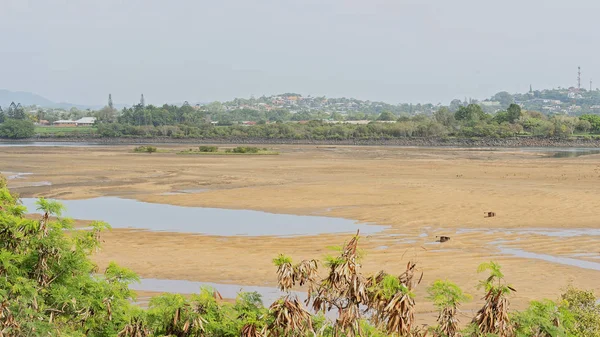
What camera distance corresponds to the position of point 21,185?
152 feet

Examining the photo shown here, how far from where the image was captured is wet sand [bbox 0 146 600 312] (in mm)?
21844

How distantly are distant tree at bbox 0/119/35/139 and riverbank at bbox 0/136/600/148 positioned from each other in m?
2.99

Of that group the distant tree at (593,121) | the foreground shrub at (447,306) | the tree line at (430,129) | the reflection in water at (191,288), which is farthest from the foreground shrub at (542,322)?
the distant tree at (593,121)

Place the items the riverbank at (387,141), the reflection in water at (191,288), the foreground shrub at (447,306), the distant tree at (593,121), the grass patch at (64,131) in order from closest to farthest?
the foreground shrub at (447,306) < the reflection in water at (191,288) < the riverbank at (387,141) < the distant tree at (593,121) < the grass patch at (64,131)

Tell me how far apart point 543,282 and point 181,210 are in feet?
62.8

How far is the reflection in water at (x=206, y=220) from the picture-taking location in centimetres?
2892

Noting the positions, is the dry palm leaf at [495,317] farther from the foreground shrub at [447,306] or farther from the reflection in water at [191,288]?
the reflection in water at [191,288]

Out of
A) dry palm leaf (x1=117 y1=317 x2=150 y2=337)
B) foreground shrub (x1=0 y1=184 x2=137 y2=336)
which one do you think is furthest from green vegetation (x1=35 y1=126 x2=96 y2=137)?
dry palm leaf (x1=117 y1=317 x2=150 y2=337)

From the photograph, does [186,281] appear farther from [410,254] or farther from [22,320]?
[22,320]

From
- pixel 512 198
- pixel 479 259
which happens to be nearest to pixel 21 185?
pixel 512 198

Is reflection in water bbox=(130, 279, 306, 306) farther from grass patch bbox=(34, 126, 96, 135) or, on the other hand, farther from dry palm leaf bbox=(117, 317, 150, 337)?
grass patch bbox=(34, 126, 96, 135)

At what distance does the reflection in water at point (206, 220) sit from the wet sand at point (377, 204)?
120 cm

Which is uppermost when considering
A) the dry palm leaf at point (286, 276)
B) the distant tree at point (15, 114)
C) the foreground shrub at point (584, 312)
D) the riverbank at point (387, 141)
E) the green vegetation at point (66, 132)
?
the distant tree at point (15, 114)

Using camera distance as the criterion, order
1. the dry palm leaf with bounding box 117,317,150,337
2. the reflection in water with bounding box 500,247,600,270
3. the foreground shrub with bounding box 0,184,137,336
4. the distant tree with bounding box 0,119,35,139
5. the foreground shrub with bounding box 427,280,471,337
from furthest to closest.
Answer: the distant tree with bounding box 0,119,35,139, the reflection in water with bounding box 500,247,600,270, the foreground shrub with bounding box 0,184,137,336, the dry palm leaf with bounding box 117,317,150,337, the foreground shrub with bounding box 427,280,471,337
